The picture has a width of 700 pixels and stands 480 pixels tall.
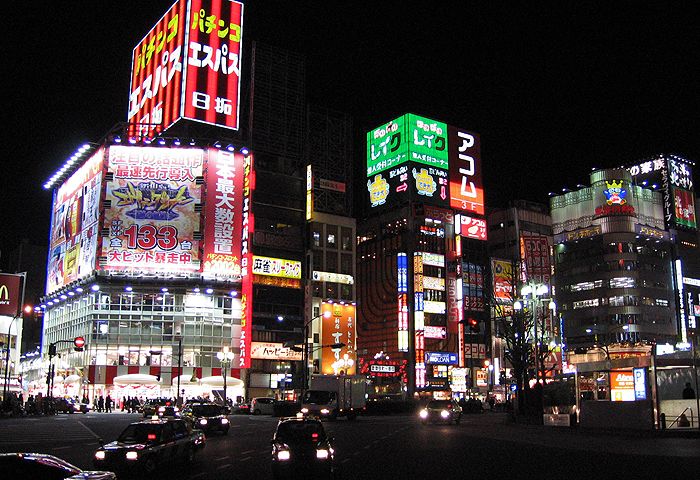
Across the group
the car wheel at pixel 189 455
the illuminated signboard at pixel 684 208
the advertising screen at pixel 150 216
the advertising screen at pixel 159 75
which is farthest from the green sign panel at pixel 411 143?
the car wheel at pixel 189 455

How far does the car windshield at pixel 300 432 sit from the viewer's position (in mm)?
17234

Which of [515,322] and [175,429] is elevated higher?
[515,322]

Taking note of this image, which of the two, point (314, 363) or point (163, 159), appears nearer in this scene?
point (163, 159)

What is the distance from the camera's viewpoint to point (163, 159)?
80.2m

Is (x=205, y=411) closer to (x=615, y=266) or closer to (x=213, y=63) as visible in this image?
(x=213, y=63)

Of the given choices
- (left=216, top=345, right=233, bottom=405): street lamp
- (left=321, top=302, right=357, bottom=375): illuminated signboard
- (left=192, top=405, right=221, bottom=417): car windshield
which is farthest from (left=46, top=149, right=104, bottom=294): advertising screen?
(left=192, top=405, right=221, bottom=417): car windshield

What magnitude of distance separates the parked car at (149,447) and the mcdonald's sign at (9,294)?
73.7m

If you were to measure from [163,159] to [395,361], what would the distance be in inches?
→ 2156

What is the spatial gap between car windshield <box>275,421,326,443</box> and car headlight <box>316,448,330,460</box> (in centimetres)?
56

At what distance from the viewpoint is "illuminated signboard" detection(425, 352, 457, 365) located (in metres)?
114

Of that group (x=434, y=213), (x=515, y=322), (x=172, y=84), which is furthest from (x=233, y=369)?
(x=434, y=213)

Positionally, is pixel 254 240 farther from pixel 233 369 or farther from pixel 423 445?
pixel 423 445

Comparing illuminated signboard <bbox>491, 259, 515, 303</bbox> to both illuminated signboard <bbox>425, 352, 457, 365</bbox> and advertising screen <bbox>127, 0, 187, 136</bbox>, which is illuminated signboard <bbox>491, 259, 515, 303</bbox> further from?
advertising screen <bbox>127, 0, 187, 136</bbox>

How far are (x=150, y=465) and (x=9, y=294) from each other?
255 ft
